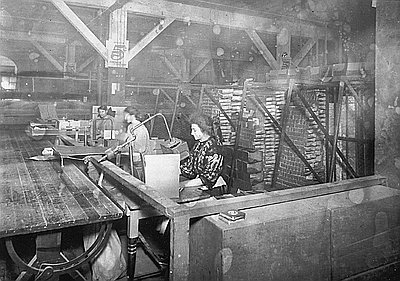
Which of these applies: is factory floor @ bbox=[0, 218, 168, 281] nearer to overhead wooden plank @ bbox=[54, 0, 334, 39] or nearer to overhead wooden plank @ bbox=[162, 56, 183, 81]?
overhead wooden plank @ bbox=[54, 0, 334, 39]

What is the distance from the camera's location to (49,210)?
2.27 metres

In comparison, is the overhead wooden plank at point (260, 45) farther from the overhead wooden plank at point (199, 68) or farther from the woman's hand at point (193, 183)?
the overhead wooden plank at point (199, 68)

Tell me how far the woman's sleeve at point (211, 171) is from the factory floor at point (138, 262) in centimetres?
83

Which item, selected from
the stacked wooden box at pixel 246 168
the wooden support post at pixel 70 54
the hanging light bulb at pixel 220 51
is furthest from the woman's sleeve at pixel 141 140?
the hanging light bulb at pixel 220 51

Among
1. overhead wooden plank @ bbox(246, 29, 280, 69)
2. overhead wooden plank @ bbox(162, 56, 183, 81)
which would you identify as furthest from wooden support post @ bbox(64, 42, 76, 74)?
overhead wooden plank @ bbox(246, 29, 280, 69)

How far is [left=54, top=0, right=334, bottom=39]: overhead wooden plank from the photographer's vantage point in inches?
213

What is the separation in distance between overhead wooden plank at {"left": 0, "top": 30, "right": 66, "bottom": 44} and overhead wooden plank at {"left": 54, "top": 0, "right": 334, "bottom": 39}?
432 cm

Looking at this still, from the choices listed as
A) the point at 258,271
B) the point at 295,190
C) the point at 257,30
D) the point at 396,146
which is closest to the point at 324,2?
the point at 257,30

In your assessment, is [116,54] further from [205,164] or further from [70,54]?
[70,54]

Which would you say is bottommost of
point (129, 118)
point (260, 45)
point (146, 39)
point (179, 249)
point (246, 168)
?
point (246, 168)

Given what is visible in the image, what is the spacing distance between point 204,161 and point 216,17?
3.20 meters

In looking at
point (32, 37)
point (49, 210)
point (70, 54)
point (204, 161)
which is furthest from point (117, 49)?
point (70, 54)

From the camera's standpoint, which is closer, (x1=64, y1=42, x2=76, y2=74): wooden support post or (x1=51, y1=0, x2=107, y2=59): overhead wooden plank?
(x1=51, y1=0, x2=107, y2=59): overhead wooden plank

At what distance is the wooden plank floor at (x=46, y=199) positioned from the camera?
2.07m
